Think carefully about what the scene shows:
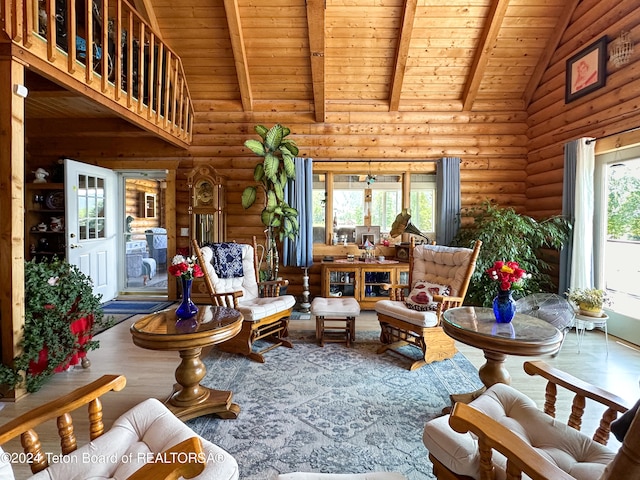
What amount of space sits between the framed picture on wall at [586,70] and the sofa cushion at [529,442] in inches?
158

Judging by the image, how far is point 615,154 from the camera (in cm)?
357

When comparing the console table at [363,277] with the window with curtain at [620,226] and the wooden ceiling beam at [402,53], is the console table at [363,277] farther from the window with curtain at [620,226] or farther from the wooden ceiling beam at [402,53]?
the wooden ceiling beam at [402,53]

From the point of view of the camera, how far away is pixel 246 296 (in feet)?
11.7

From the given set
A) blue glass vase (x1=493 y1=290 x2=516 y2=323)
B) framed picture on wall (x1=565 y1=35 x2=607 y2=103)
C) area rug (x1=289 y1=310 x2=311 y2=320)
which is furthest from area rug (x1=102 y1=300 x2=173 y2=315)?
Result: framed picture on wall (x1=565 y1=35 x2=607 y2=103)

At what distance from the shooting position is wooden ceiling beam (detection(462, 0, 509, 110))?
3.85 meters

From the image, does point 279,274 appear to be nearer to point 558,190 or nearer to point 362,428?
point 362,428

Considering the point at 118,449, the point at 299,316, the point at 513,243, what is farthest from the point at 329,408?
the point at 513,243

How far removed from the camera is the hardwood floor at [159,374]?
84.6 inches

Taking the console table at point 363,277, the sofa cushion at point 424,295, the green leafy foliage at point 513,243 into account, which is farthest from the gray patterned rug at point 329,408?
the green leafy foliage at point 513,243

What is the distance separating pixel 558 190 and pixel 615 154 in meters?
0.84

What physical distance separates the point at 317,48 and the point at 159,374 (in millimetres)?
3939

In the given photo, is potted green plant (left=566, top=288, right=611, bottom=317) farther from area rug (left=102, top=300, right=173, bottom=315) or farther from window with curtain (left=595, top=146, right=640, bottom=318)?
area rug (left=102, top=300, right=173, bottom=315)

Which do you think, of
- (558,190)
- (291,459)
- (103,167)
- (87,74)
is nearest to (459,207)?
(558,190)

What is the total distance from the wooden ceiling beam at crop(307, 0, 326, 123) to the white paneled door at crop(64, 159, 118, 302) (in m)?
3.46
